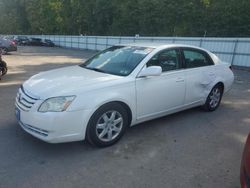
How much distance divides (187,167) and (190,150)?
21.5 inches

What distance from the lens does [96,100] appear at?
3895 mm

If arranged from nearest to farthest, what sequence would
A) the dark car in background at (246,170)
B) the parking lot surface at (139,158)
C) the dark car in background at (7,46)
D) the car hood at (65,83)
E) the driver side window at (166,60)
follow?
the dark car in background at (246,170) < the parking lot surface at (139,158) < the car hood at (65,83) < the driver side window at (166,60) < the dark car in background at (7,46)

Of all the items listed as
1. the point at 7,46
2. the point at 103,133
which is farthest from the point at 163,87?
the point at 7,46

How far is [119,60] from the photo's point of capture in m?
4.90

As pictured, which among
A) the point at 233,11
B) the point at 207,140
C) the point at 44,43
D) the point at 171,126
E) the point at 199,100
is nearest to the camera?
the point at 207,140

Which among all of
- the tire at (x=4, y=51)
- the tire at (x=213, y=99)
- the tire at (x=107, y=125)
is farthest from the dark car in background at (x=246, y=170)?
the tire at (x=4, y=51)

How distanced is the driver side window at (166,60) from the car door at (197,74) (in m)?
0.24

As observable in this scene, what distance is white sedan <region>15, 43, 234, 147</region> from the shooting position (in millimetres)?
3748

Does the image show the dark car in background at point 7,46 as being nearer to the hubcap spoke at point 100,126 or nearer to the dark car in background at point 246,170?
the hubcap spoke at point 100,126

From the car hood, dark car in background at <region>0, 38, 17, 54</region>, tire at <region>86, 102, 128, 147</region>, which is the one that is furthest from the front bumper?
dark car in background at <region>0, 38, 17, 54</region>

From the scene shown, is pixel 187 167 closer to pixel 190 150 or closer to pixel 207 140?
pixel 190 150

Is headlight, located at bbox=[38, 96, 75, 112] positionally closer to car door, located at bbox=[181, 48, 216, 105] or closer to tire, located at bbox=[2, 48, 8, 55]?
car door, located at bbox=[181, 48, 216, 105]

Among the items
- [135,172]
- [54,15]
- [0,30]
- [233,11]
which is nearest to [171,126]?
[135,172]

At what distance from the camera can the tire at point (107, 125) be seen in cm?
397
